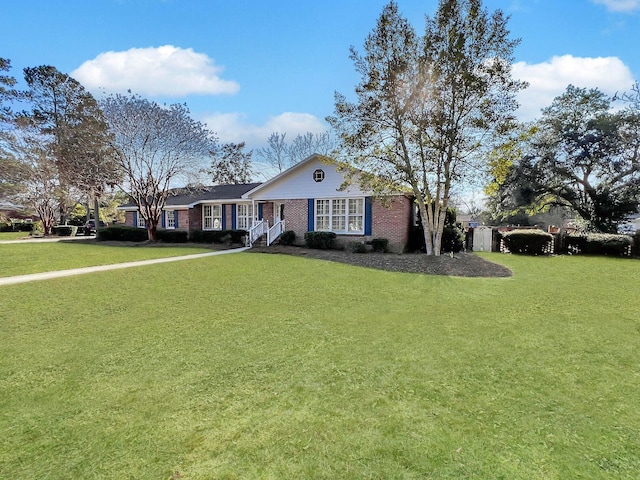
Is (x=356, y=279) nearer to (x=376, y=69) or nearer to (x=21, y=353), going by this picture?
(x=21, y=353)

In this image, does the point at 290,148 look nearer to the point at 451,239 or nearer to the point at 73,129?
the point at 73,129

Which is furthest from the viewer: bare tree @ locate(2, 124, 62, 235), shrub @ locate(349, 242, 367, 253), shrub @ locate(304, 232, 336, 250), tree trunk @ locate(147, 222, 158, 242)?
bare tree @ locate(2, 124, 62, 235)

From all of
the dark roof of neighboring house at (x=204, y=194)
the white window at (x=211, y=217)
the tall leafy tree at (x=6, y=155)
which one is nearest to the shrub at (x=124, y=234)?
the dark roof of neighboring house at (x=204, y=194)

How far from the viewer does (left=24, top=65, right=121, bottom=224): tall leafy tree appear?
69.1 feet

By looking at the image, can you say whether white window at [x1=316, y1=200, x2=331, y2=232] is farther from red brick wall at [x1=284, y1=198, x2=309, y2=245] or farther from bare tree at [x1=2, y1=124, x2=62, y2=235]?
bare tree at [x1=2, y1=124, x2=62, y2=235]

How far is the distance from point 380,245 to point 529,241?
782 centimetres

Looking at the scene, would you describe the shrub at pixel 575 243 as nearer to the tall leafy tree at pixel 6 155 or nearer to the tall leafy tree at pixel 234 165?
the tall leafy tree at pixel 234 165

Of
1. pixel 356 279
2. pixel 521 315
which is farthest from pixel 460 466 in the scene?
pixel 356 279

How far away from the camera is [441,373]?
3705 millimetres

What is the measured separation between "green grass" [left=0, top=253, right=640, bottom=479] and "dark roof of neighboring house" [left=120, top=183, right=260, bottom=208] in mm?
16684

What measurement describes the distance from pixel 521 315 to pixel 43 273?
1269 cm

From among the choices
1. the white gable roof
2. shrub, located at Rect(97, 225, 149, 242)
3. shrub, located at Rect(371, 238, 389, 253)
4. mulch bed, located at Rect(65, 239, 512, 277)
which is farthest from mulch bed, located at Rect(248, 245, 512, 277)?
shrub, located at Rect(97, 225, 149, 242)

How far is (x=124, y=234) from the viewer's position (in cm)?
2350

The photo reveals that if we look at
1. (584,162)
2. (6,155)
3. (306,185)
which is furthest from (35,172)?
(584,162)
